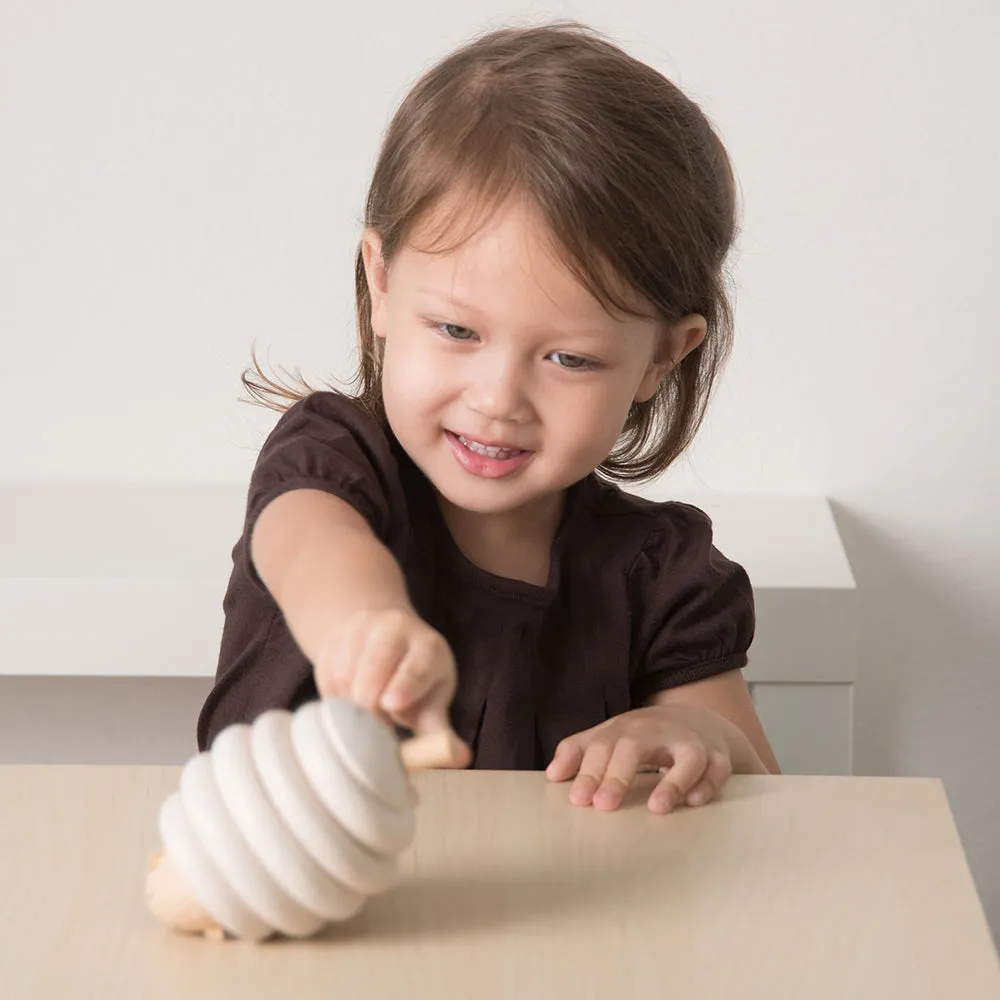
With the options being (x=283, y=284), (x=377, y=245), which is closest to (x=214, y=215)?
(x=283, y=284)

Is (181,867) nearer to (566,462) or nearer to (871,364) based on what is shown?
(566,462)

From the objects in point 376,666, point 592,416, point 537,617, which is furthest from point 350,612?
point 537,617

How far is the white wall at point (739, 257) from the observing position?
129 cm

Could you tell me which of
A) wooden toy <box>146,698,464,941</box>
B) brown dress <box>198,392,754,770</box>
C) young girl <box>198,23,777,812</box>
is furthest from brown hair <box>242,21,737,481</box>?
wooden toy <box>146,698,464,941</box>

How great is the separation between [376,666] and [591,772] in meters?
0.15

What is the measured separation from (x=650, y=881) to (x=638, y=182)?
1.28ft

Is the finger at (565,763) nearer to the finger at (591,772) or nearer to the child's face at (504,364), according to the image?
the finger at (591,772)

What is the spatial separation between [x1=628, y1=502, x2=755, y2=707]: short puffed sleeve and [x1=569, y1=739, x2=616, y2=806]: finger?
0.27 metres

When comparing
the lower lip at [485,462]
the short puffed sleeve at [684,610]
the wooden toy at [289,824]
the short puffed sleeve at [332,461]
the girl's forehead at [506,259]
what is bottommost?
the short puffed sleeve at [684,610]

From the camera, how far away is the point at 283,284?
4.43 feet

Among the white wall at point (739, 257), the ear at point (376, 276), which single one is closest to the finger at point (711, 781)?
the ear at point (376, 276)

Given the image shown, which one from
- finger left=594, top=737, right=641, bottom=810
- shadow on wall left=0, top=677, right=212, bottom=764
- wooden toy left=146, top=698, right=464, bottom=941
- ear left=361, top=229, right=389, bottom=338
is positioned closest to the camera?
wooden toy left=146, top=698, right=464, bottom=941

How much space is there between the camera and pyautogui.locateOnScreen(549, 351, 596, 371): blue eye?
0.70 metres

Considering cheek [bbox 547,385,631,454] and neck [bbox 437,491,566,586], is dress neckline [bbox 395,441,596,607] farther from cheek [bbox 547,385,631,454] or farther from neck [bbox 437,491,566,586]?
cheek [bbox 547,385,631,454]
